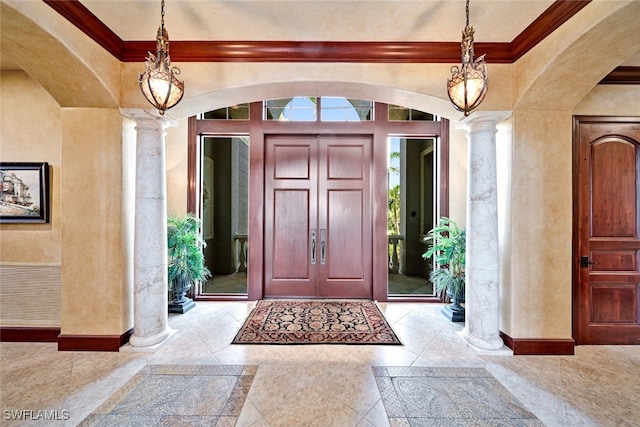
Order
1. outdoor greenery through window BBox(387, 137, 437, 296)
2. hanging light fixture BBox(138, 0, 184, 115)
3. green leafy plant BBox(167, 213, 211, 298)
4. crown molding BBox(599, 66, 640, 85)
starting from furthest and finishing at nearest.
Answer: outdoor greenery through window BBox(387, 137, 437, 296)
green leafy plant BBox(167, 213, 211, 298)
crown molding BBox(599, 66, 640, 85)
hanging light fixture BBox(138, 0, 184, 115)

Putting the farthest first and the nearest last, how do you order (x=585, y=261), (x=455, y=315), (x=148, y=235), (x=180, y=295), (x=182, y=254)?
(x=180, y=295)
(x=182, y=254)
(x=455, y=315)
(x=585, y=261)
(x=148, y=235)

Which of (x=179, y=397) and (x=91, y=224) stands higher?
(x=91, y=224)

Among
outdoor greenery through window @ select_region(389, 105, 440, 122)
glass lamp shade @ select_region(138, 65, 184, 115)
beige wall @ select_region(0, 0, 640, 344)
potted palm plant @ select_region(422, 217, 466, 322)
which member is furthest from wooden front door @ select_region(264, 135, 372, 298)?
glass lamp shade @ select_region(138, 65, 184, 115)

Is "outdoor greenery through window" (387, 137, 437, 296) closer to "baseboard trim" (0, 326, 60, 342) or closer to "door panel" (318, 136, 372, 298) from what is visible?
"door panel" (318, 136, 372, 298)

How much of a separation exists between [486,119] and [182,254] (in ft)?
12.8

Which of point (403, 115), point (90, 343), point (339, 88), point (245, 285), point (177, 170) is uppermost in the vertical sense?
point (403, 115)

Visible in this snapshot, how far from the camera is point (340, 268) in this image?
430cm

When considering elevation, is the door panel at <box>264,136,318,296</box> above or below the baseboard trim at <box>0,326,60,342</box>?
above

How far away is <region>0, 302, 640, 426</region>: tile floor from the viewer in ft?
6.27

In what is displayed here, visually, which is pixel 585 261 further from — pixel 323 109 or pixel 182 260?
pixel 182 260

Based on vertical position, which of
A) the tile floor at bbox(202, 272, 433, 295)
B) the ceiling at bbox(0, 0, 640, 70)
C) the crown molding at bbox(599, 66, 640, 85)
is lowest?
the tile floor at bbox(202, 272, 433, 295)

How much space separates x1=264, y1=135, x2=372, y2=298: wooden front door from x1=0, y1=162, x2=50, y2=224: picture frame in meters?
2.53

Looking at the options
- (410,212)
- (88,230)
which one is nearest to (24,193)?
(88,230)

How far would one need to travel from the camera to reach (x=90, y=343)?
8.94 ft
